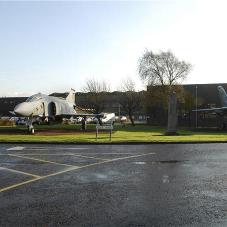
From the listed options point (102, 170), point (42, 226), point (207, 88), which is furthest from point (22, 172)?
point (207, 88)

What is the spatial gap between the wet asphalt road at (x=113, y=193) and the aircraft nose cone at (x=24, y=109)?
41.9ft

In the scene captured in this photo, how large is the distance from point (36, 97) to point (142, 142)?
46.9ft

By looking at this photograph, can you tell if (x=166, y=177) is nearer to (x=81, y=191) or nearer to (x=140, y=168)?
(x=140, y=168)

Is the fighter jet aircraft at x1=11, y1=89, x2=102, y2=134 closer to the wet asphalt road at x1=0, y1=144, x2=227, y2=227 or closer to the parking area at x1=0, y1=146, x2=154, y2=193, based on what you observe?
the parking area at x1=0, y1=146, x2=154, y2=193

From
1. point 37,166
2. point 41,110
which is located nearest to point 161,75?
point 41,110

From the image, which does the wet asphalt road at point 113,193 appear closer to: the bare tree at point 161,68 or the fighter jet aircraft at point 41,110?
the fighter jet aircraft at point 41,110

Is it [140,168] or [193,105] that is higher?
[193,105]

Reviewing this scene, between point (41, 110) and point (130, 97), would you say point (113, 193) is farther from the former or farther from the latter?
point (130, 97)

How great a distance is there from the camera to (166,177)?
289 inches

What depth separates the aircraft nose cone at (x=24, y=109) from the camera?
22.0 m

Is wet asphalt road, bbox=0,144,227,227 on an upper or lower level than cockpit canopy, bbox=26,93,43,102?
lower

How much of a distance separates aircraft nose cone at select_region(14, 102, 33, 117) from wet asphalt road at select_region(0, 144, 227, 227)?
12762 mm

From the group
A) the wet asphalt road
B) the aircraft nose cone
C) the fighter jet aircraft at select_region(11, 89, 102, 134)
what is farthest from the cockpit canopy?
the wet asphalt road

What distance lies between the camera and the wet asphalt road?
436 cm
